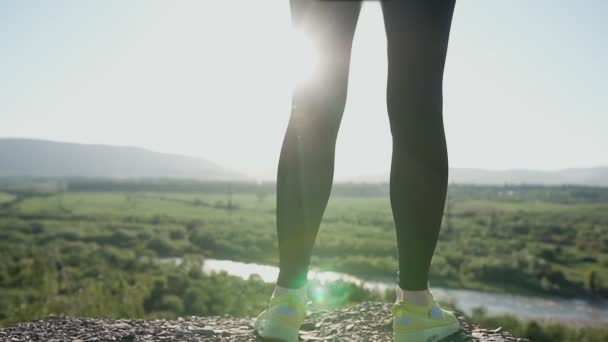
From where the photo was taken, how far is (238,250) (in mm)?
62688

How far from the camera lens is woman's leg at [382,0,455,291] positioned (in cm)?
149

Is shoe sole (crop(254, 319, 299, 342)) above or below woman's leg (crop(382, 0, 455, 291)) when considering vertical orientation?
below

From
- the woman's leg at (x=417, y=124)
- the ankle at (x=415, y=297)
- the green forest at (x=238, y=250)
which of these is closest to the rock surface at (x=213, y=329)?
the ankle at (x=415, y=297)

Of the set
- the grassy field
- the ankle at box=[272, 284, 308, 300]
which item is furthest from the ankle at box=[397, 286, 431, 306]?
the grassy field

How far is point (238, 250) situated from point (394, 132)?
62722mm

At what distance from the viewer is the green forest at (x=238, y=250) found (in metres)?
32.6

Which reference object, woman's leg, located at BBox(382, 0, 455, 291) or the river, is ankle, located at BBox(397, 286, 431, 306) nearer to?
woman's leg, located at BBox(382, 0, 455, 291)

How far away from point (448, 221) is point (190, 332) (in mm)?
81462

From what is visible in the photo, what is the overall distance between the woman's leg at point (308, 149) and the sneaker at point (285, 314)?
4 cm

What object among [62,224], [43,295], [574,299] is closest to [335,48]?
[43,295]

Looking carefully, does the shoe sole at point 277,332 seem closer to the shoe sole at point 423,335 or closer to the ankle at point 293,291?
the ankle at point 293,291

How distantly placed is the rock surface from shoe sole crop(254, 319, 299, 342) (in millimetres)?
401

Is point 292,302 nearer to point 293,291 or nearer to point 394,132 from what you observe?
point 293,291

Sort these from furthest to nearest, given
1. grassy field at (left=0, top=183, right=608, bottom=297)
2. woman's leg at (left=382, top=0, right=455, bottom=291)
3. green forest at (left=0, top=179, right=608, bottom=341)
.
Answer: grassy field at (left=0, top=183, right=608, bottom=297) → green forest at (left=0, top=179, right=608, bottom=341) → woman's leg at (left=382, top=0, right=455, bottom=291)
